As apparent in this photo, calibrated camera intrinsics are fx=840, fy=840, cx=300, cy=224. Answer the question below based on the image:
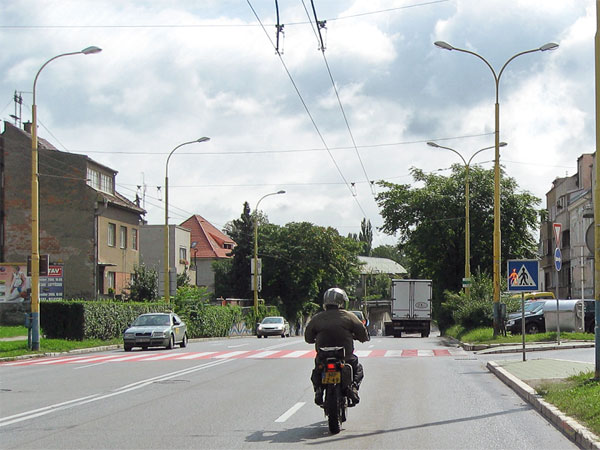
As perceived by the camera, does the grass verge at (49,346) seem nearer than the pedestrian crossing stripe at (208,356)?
No

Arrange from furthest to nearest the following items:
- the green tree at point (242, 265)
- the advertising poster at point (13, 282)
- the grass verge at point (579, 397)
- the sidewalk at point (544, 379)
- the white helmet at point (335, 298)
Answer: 1. the green tree at point (242, 265)
2. the advertising poster at point (13, 282)
3. the white helmet at point (335, 298)
4. the grass verge at point (579, 397)
5. the sidewalk at point (544, 379)

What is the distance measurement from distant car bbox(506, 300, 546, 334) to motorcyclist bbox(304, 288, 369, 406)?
79.7 feet

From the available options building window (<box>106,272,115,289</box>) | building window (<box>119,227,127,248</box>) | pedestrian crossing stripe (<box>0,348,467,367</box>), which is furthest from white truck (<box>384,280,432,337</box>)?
pedestrian crossing stripe (<box>0,348,467,367</box>)

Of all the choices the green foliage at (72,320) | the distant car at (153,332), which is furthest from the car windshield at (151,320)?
the green foliage at (72,320)

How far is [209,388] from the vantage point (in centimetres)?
1488

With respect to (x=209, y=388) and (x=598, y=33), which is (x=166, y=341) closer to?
(x=209, y=388)

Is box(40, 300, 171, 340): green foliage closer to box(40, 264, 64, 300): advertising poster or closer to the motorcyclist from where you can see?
box(40, 264, 64, 300): advertising poster

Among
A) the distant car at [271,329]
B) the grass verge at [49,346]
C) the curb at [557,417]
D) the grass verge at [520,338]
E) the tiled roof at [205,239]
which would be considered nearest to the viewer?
the curb at [557,417]

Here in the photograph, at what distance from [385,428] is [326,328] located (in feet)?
4.48

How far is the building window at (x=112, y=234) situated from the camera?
5194 centimetres

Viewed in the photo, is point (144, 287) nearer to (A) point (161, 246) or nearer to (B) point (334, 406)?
(A) point (161, 246)

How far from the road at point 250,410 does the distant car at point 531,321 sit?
13.9m

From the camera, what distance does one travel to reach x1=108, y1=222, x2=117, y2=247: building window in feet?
170

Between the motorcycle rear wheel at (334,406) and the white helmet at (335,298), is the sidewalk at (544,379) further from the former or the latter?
the white helmet at (335,298)
